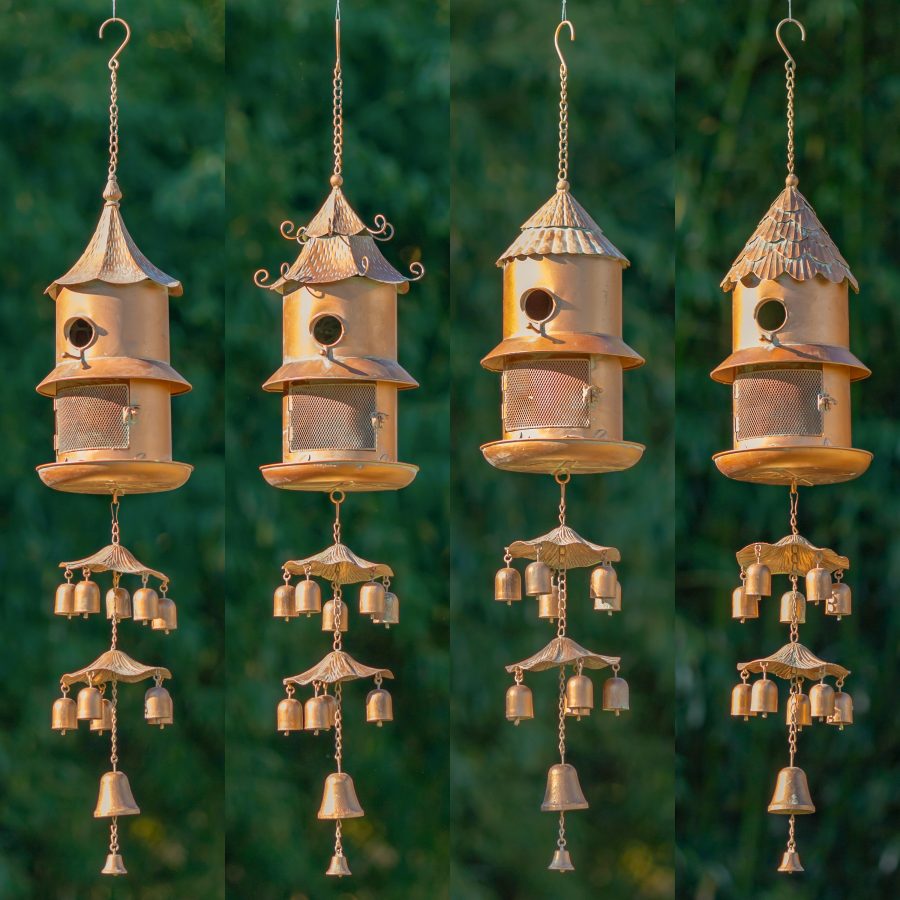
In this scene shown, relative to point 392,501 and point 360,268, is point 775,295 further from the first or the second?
point 392,501

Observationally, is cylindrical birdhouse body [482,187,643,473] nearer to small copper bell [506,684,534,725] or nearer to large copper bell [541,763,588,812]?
small copper bell [506,684,534,725]

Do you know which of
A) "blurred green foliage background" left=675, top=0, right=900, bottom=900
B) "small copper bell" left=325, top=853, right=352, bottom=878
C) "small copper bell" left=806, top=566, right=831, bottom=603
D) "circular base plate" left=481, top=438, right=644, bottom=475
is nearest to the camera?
"circular base plate" left=481, top=438, right=644, bottom=475

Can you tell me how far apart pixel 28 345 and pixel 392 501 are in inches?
56.5

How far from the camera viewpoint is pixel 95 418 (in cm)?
747

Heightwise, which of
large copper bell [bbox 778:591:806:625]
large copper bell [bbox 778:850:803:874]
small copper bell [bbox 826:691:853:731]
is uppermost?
large copper bell [bbox 778:591:806:625]

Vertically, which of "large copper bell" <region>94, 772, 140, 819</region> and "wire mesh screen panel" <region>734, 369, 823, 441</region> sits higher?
"wire mesh screen panel" <region>734, 369, 823, 441</region>

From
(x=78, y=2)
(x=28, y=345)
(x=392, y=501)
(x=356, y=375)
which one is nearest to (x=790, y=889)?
(x=392, y=501)

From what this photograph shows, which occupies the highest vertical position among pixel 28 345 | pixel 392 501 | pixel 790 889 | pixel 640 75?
pixel 640 75

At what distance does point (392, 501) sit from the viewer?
29.3ft

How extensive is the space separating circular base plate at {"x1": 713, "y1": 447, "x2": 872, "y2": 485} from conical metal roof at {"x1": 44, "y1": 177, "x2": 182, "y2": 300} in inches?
71.4

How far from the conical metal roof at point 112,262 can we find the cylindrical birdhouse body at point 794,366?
1775 mm

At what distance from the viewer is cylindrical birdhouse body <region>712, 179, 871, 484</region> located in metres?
7.33

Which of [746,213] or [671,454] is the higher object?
[746,213]

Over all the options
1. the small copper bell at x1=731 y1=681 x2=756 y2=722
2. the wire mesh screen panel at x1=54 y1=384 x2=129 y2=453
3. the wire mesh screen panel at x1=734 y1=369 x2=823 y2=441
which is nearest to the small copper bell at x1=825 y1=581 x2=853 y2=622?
the small copper bell at x1=731 y1=681 x2=756 y2=722
